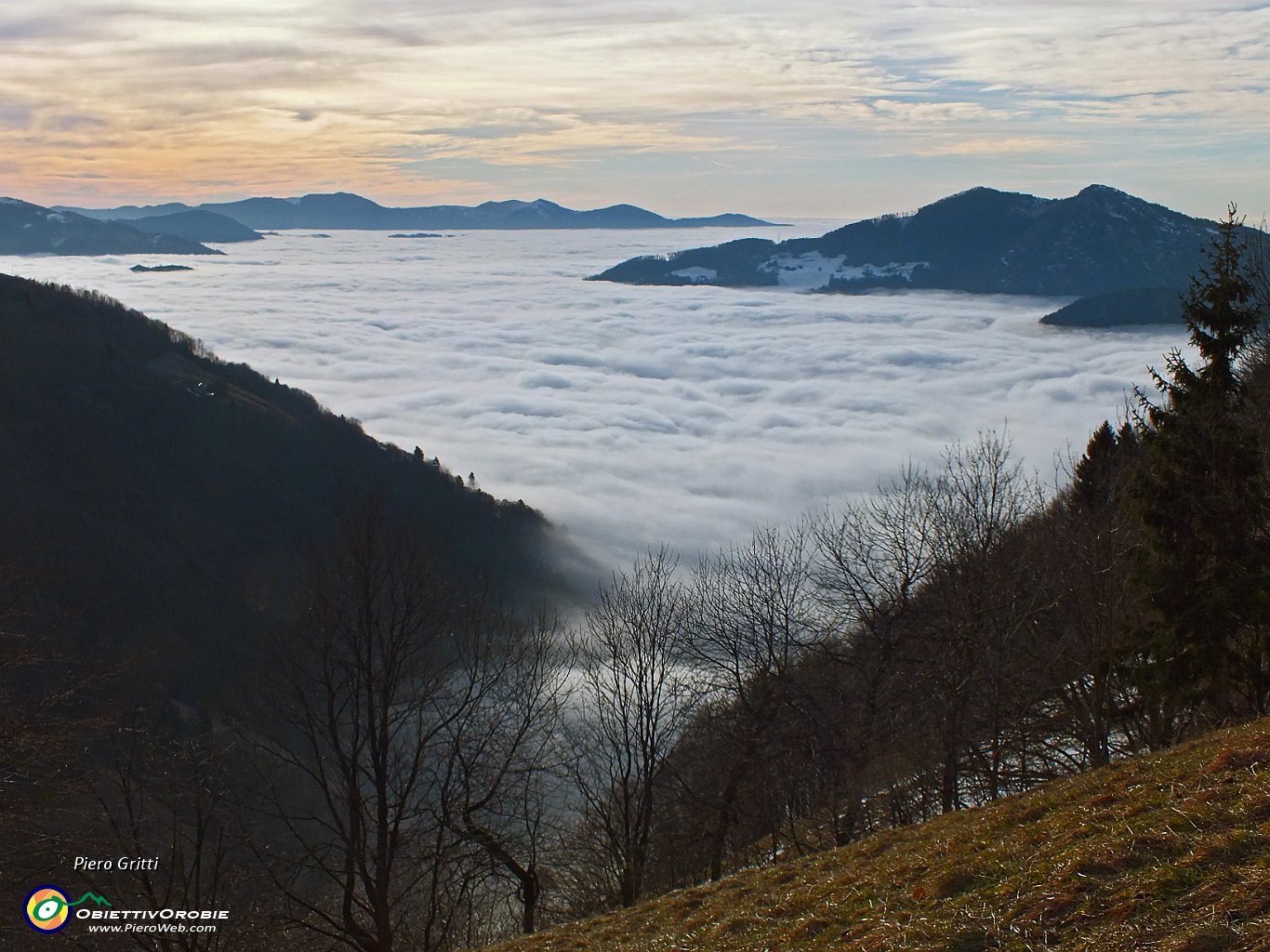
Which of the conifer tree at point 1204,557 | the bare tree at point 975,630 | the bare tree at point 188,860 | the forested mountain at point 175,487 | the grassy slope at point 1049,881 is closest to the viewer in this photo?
the grassy slope at point 1049,881

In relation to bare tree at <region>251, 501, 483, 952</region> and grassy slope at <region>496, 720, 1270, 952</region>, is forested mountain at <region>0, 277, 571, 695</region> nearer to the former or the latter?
bare tree at <region>251, 501, 483, 952</region>

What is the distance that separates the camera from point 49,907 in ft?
47.5

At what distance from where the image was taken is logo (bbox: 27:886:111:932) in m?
14.3

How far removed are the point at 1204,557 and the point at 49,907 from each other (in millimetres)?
20091

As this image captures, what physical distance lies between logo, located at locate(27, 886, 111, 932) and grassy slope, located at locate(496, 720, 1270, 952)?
7427 millimetres

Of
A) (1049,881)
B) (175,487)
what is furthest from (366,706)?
(175,487)

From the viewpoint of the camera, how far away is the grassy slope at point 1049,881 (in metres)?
6.31

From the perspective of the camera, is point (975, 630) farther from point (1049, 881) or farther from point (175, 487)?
point (175, 487)

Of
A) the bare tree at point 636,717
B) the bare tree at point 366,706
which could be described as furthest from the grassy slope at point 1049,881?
the bare tree at point 636,717

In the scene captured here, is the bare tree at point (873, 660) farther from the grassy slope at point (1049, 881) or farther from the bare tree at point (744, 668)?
the grassy slope at point (1049, 881)

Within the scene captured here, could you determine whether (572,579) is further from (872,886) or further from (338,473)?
(872,886)

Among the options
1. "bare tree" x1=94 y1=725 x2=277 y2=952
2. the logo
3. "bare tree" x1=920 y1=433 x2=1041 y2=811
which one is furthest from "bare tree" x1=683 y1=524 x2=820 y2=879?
the logo

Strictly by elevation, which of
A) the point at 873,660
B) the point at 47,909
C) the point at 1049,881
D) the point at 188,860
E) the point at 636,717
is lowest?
the point at 188,860

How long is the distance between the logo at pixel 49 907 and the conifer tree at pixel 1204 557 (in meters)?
18.0
